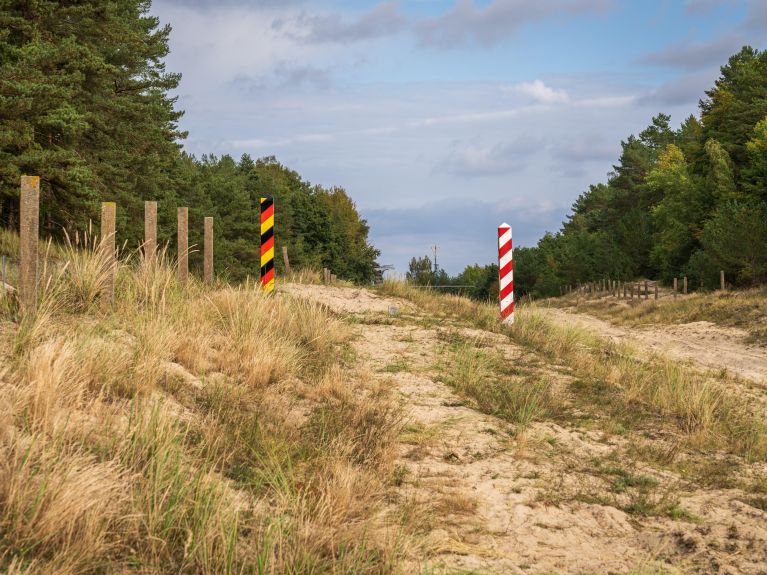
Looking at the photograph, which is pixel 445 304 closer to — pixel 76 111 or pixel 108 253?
pixel 108 253

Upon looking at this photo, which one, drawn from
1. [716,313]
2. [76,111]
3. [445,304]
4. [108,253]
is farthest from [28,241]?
[716,313]

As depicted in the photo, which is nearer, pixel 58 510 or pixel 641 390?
pixel 58 510

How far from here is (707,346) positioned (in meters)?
19.5

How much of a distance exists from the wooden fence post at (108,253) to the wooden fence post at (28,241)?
873mm

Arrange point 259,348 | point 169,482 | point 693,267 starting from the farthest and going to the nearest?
point 693,267, point 259,348, point 169,482

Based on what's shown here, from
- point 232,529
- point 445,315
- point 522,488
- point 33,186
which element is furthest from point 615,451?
point 445,315

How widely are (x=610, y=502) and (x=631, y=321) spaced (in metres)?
28.6

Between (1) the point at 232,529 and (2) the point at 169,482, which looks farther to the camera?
(2) the point at 169,482

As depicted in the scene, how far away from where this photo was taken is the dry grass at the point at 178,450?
3441 millimetres

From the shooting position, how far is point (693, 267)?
47.4 metres

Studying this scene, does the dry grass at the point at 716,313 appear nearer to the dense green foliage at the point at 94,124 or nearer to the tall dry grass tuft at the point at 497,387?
the tall dry grass tuft at the point at 497,387

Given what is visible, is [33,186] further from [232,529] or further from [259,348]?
[232,529]

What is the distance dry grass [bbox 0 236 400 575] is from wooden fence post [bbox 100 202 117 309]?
0.21 metres

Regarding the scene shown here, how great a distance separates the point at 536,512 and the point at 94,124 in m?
31.3
